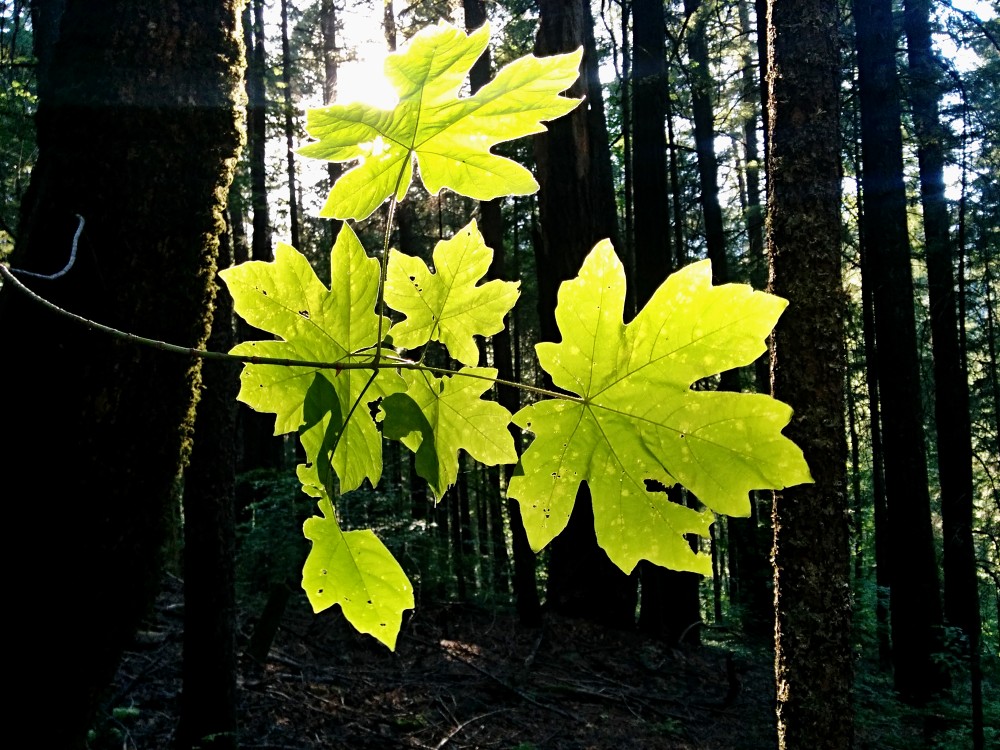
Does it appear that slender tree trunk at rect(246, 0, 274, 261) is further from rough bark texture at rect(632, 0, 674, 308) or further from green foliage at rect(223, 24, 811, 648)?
green foliage at rect(223, 24, 811, 648)

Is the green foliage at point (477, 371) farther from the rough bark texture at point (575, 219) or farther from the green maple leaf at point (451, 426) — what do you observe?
the rough bark texture at point (575, 219)

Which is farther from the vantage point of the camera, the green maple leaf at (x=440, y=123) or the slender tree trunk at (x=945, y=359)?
the slender tree trunk at (x=945, y=359)

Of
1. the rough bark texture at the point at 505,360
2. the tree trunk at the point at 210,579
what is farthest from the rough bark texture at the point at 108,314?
the rough bark texture at the point at 505,360

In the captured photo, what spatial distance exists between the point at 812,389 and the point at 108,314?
8.08ft

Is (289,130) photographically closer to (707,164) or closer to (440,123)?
(707,164)

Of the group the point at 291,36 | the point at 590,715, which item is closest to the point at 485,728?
the point at 590,715

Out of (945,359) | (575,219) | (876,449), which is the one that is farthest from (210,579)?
(876,449)

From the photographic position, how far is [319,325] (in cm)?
63

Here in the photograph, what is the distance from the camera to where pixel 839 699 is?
290 centimetres

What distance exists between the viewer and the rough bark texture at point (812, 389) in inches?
113

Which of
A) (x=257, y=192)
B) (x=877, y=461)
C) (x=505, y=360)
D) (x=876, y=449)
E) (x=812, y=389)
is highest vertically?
(x=257, y=192)

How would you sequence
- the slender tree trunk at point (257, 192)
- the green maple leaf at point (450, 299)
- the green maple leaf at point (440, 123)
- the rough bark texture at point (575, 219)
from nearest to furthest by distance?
the green maple leaf at point (440, 123) → the green maple leaf at point (450, 299) → the rough bark texture at point (575, 219) → the slender tree trunk at point (257, 192)

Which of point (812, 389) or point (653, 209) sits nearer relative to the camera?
point (812, 389)

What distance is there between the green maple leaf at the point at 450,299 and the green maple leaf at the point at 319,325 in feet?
0.21
